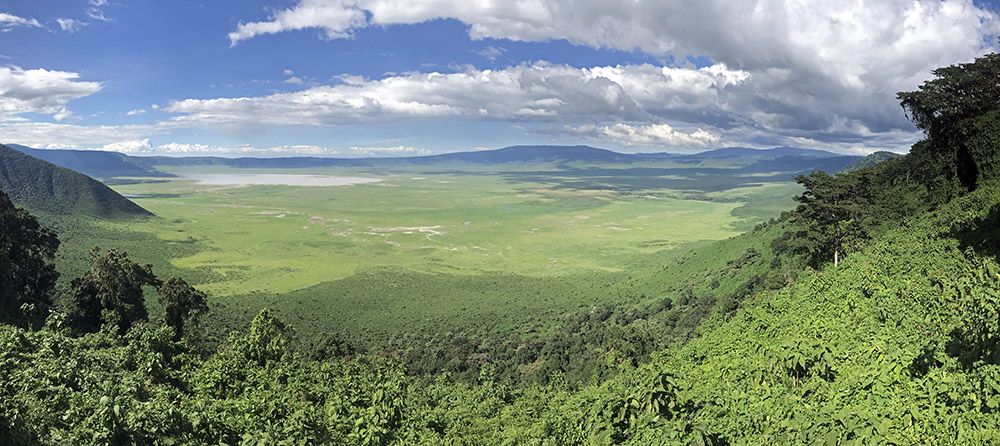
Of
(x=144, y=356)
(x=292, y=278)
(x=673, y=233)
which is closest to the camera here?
(x=144, y=356)

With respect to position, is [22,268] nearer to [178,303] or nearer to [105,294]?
[105,294]

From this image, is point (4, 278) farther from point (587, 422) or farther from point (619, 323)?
point (619, 323)

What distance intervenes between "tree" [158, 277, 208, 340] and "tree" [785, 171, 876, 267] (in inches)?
1780

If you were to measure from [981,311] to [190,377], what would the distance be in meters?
27.4

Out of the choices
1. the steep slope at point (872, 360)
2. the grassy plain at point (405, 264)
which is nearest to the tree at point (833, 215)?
the steep slope at point (872, 360)

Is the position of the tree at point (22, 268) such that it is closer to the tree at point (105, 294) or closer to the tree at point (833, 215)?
the tree at point (105, 294)

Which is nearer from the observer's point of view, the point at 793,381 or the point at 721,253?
the point at 793,381

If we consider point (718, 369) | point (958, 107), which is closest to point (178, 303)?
point (718, 369)

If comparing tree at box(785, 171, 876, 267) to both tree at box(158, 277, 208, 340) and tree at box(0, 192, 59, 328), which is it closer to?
tree at box(158, 277, 208, 340)

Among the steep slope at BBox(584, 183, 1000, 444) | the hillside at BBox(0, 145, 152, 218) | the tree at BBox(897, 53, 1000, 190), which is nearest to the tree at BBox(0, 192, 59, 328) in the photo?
the steep slope at BBox(584, 183, 1000, 444)

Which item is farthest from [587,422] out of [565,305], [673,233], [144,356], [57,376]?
[673,233]

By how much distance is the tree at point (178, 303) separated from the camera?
3944 centimetres

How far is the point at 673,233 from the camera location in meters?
168

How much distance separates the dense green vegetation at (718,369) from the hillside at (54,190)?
139902 mm
